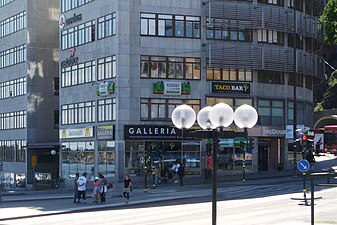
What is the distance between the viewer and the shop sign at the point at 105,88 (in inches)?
2100

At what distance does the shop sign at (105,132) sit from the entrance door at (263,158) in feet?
47.5

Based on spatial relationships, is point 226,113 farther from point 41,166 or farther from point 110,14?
point 41,166

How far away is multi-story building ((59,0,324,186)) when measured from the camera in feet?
174

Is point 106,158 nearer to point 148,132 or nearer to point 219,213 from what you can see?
point 148,132

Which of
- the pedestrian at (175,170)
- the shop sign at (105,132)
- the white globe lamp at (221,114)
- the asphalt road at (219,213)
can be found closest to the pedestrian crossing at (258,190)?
the asphalt road at (219,213)

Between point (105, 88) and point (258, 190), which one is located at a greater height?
point (105, 88)

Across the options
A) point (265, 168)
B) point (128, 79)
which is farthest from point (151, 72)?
point (265, 168)

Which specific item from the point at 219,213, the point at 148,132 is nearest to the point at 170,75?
the point at 148,132

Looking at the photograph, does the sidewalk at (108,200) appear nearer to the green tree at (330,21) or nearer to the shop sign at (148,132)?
the shop sign at (148,132)

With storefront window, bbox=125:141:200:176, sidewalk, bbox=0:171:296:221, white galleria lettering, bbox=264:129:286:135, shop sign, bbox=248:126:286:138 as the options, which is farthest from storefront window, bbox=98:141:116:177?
white galleria lettering, bbox=264:129:286:135

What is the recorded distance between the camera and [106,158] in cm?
5450

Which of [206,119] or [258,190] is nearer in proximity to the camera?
[206,119]

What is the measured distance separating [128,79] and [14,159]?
1018 inches

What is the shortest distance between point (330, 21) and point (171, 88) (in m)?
19.9
